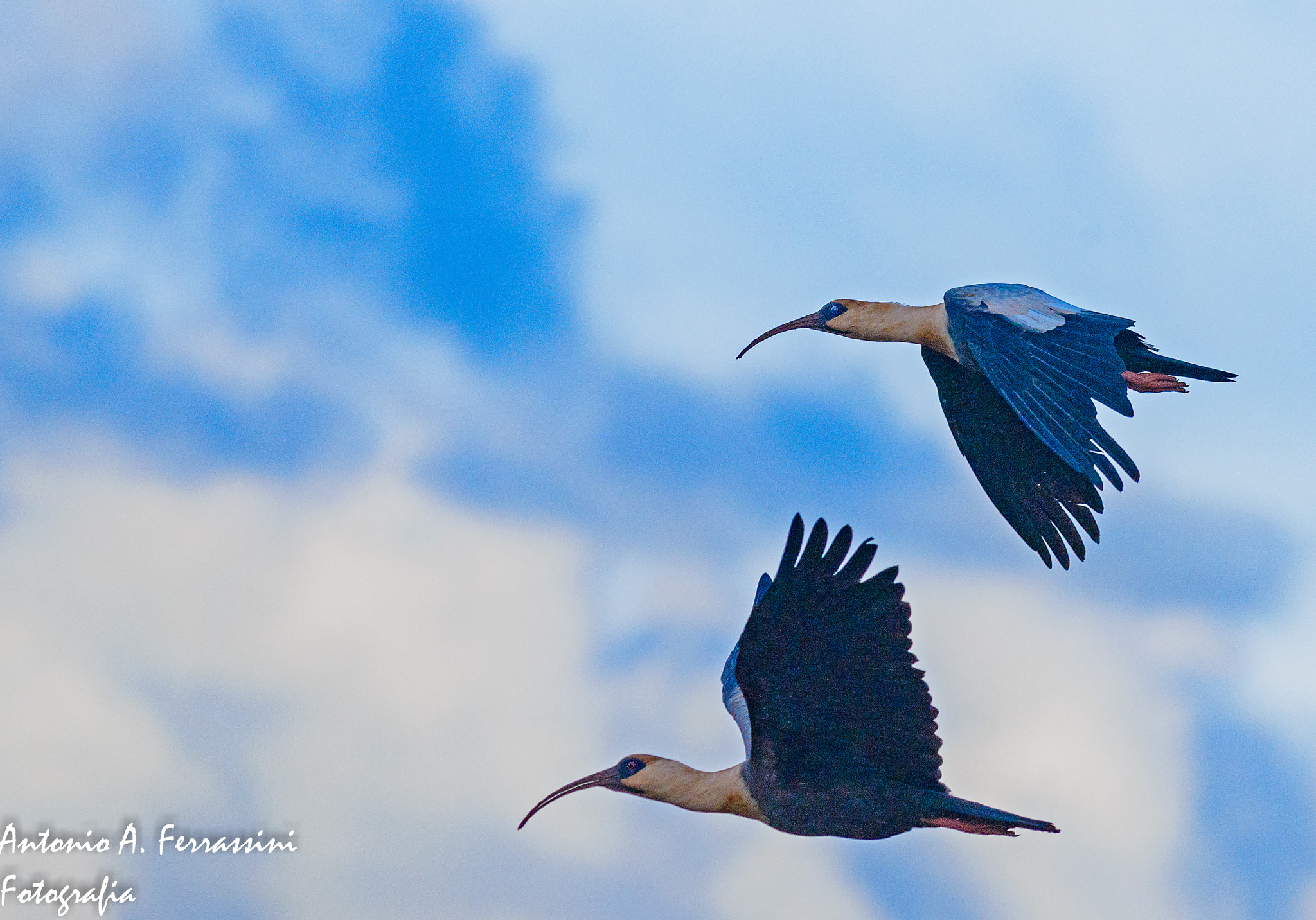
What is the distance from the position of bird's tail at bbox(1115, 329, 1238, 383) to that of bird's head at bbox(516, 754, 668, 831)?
572 cm

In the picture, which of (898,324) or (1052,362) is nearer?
(1052,362)

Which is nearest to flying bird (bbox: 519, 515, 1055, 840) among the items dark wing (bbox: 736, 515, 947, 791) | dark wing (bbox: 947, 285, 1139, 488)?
dark wing (bbox: 736, 515, 947, 791)

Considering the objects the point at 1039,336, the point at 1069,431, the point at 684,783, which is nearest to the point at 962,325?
the point at 1039,336

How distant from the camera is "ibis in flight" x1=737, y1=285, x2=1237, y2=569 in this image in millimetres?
13906

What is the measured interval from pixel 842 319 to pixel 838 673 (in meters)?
5.15

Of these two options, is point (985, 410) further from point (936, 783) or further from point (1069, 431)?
point (936, 783)

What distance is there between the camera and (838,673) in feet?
41.1

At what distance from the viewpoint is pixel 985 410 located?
16266 mm

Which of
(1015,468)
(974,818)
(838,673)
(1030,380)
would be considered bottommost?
(974,818)

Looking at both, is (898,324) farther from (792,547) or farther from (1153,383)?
(792,547)

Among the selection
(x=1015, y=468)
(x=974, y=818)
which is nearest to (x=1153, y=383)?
(x=1015, y=468)

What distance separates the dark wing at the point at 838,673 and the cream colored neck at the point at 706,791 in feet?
2.12

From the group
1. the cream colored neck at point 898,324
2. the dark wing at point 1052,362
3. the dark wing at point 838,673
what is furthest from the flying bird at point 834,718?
the cream colored neck at point 898,324

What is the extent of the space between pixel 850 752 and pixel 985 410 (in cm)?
453
